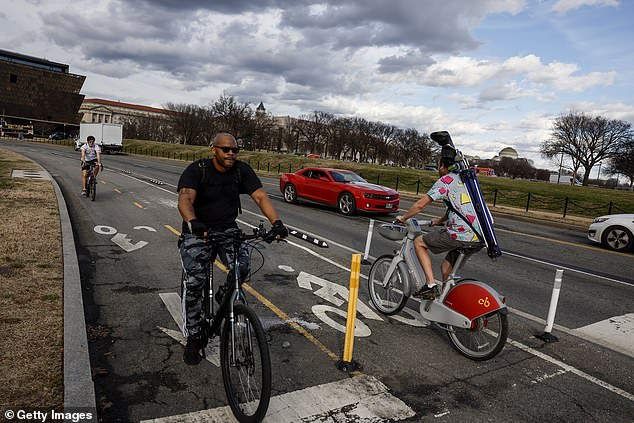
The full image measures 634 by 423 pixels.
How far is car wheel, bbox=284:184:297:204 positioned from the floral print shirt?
42.7 feet

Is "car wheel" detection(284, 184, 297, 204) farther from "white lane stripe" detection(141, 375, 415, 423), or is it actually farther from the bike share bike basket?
"white lane stripe" detection(141, 375, 415, 423)

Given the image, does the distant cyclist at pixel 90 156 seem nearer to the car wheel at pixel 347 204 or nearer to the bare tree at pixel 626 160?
the car wheel at pixel 347 204

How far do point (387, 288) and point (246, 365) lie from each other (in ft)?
9.78

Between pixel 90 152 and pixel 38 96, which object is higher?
pixel 38 96

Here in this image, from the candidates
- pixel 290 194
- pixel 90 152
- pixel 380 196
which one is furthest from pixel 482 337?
pixel 290 194

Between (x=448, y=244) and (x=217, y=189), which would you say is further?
(x=448, y=244)

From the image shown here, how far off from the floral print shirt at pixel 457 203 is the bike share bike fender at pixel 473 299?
1.65ft

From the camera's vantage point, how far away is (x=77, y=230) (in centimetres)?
997

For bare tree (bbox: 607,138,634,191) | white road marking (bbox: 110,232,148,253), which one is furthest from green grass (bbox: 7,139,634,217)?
bare tree (bbox: 607,138,634,191)

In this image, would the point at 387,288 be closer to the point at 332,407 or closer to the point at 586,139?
the point at 332,407

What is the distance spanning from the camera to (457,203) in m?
4.72

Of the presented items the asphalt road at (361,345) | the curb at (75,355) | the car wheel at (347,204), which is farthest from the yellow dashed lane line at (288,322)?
the car wheel at (347,204)

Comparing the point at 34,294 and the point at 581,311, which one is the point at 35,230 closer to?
the point at 34,294

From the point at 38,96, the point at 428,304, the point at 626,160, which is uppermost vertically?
the point at 38,96
